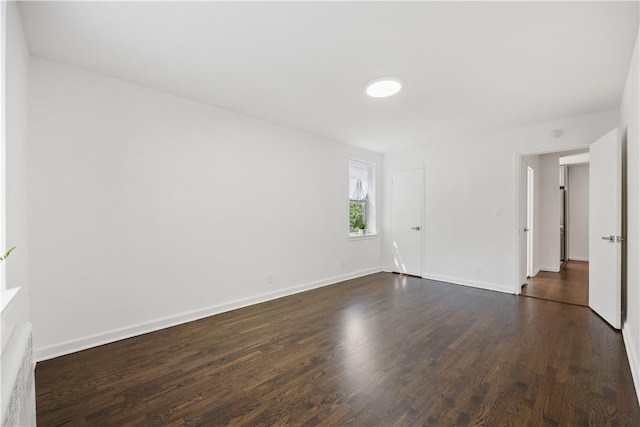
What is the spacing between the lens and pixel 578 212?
23.8 ft

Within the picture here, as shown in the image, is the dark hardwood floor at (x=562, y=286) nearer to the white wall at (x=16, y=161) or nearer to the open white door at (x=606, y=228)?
the open white door at (x=606, y=228)

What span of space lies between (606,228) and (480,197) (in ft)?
5.42

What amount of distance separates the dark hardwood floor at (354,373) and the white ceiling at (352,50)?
245 cm

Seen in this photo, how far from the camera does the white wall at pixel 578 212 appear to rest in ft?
23.5

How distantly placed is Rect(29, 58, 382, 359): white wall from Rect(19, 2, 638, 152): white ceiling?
367mm

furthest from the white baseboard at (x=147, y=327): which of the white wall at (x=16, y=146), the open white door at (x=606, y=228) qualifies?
the open white door at (x=606, y=228)

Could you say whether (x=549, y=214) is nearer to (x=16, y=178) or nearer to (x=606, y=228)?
(x=606, y=228)

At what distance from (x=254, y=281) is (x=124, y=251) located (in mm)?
1553

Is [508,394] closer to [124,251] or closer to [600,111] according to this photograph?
[124,251]

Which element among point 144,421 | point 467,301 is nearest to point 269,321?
point 144,421

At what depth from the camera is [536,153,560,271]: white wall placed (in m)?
5.81

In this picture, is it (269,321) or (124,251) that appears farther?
(269,321)

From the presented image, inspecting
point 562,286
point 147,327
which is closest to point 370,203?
point 562,286

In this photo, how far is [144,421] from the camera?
1665 mm
